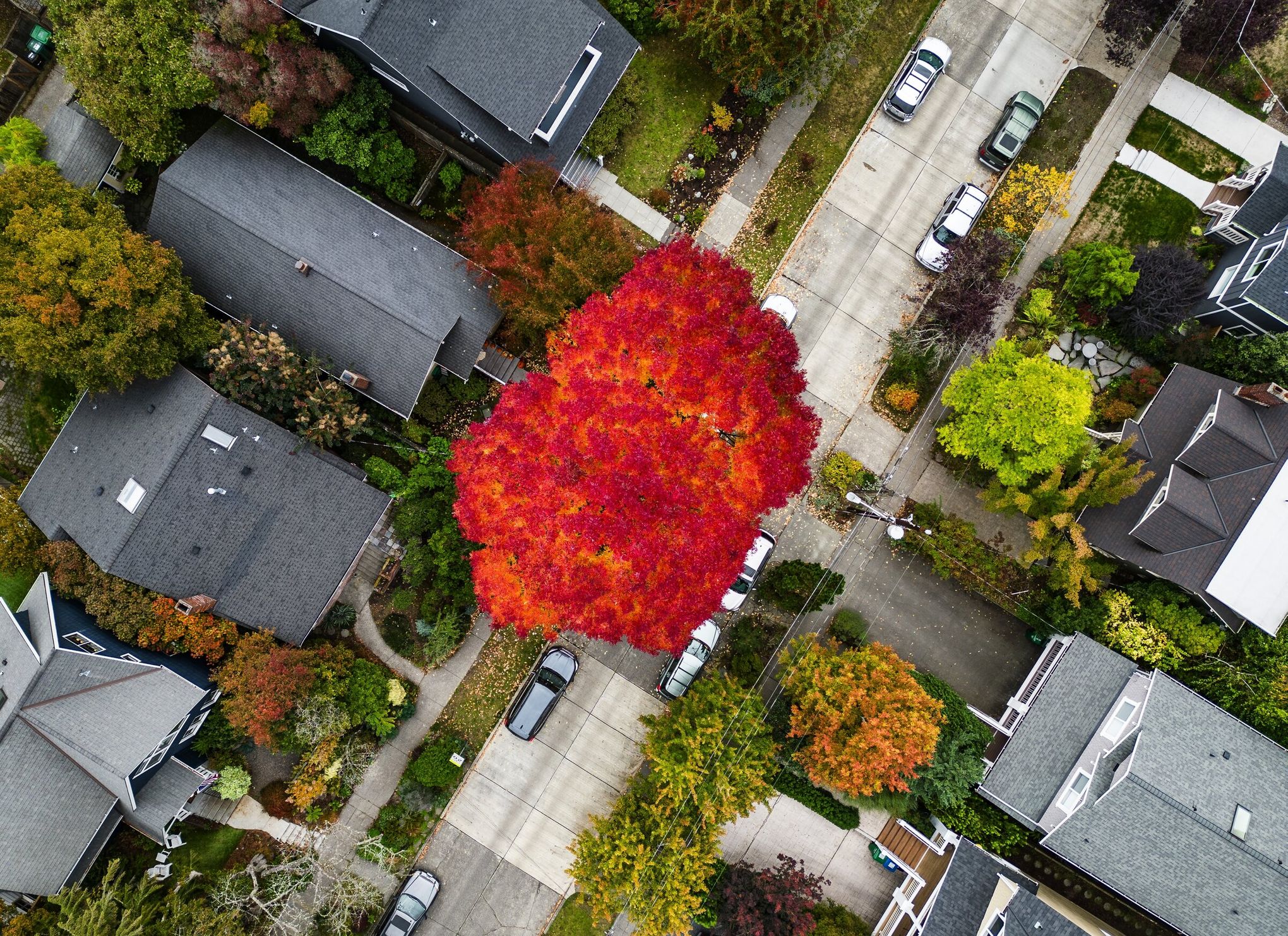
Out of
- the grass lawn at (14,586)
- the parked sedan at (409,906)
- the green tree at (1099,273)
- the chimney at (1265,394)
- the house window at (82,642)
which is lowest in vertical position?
the parked sedan at (409,906)

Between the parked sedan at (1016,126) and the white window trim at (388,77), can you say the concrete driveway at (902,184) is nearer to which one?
the parked sedan at (1016,126)

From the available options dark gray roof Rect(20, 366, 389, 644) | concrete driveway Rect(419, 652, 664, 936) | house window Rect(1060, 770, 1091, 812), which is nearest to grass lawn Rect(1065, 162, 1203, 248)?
house window Rect(1060, 770, 1091, 812)

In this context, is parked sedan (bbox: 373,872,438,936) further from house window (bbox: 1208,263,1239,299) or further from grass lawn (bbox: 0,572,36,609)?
house window (bbox: 1208,263,1239,299)

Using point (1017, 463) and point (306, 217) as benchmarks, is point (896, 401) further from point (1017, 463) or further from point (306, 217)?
point (306, 217)

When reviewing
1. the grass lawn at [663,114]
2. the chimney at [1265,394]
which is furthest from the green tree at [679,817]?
the grass lawn at [663,114]

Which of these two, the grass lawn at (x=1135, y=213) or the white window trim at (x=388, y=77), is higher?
the grass lawn at (x=1135, y=213)

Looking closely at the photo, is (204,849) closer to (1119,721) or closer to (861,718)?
(861,718)
